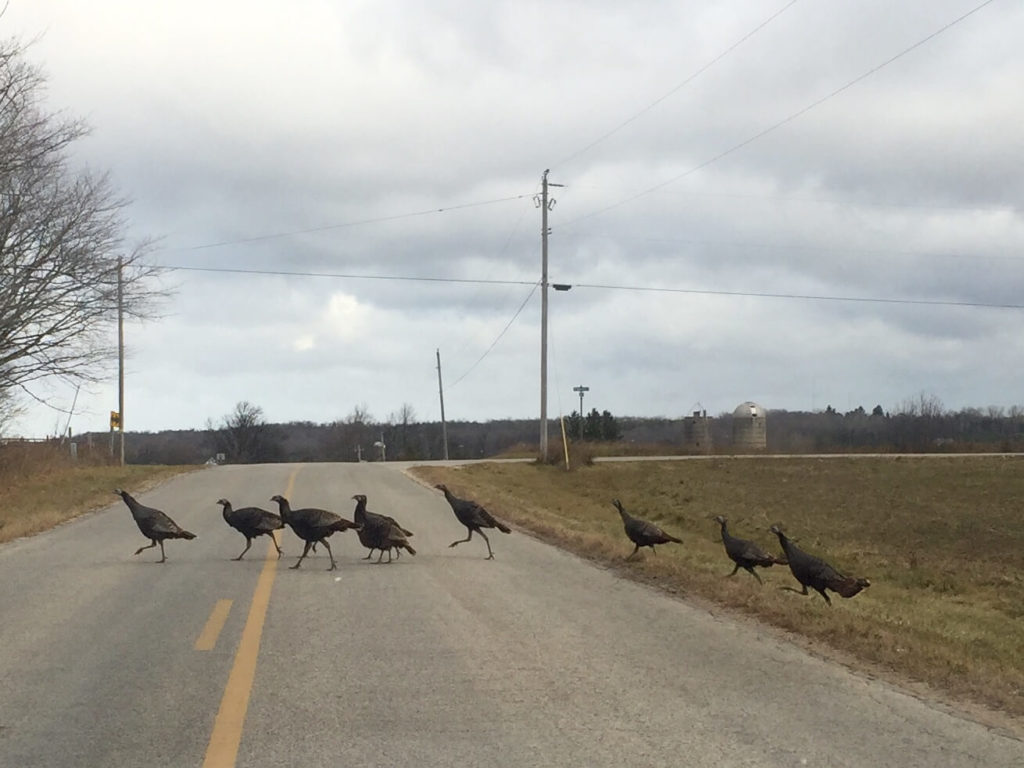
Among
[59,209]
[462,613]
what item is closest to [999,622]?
[462,613]

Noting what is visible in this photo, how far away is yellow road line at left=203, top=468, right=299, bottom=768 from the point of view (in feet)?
18.8

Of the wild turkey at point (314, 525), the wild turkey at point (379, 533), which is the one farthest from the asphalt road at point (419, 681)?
the wild turkey at point (379, 533)

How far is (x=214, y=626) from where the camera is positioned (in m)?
9.54

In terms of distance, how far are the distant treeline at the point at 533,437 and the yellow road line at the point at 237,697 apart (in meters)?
45.0

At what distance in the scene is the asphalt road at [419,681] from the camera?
19.3 feet

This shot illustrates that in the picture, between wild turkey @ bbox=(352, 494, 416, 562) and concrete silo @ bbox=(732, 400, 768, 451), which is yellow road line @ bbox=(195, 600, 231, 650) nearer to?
wild turkey @ bbox=(352, 494, 416, 562)

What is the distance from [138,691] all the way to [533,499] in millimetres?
25561

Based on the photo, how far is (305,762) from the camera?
5.62 m

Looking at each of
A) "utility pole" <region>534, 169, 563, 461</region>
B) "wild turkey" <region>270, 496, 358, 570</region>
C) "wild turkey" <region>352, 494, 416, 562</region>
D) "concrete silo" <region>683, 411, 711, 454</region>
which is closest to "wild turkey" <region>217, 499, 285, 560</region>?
"wild turkey" <region>270, 496, 358, 570</region>

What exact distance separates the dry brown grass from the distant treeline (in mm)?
12430

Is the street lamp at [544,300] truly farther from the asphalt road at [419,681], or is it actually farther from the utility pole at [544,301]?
the asphalt road at [419,681]

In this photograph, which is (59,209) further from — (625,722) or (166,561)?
(625,722)

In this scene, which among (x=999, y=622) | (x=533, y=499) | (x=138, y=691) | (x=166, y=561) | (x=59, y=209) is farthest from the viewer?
(x=533, y=499)

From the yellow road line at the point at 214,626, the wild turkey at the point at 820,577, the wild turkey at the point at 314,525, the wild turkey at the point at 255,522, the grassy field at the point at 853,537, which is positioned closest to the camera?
the yellow road line at the point at 214,626
